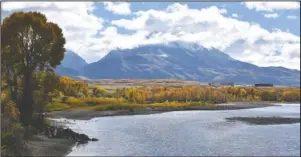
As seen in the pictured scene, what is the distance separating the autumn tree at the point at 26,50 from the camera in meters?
49.1

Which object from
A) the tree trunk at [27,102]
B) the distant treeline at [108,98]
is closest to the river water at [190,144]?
the tree trunk at [27,102]

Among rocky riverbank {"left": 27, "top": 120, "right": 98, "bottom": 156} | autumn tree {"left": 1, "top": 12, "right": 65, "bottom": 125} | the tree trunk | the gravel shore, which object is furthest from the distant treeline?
the gravel shore

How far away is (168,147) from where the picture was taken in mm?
52594

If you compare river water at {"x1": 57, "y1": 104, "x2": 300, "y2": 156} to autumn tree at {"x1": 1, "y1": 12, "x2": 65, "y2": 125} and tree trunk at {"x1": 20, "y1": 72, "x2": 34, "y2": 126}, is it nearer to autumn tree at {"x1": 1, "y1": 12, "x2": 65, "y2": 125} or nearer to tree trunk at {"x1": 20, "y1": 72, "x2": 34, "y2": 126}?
tree trunk at {"x1": 20, "y1": 72, "x2": 34, "y2": 126}

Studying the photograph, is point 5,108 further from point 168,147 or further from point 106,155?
point 168,147

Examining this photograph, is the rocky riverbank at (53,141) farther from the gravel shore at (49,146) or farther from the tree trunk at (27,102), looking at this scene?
the tree trunk at (27,102)

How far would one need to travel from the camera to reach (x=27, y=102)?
163 ft

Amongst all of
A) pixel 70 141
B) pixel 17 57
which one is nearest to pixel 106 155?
pixel 70 141

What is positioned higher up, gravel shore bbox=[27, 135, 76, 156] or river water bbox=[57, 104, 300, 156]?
gravel shore bbox=[27, 135, 76, 156]

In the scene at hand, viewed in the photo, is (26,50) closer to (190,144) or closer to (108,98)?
(190,144)

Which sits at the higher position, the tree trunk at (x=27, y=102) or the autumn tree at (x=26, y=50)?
the autumn tree at (x=26, y=50)

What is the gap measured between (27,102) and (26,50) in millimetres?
5852

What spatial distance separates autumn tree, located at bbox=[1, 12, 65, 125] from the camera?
161ft

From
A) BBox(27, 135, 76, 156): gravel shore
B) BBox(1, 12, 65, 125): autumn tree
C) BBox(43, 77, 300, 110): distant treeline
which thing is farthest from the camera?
BBox(43, 77, 300, 110): distant treeline
